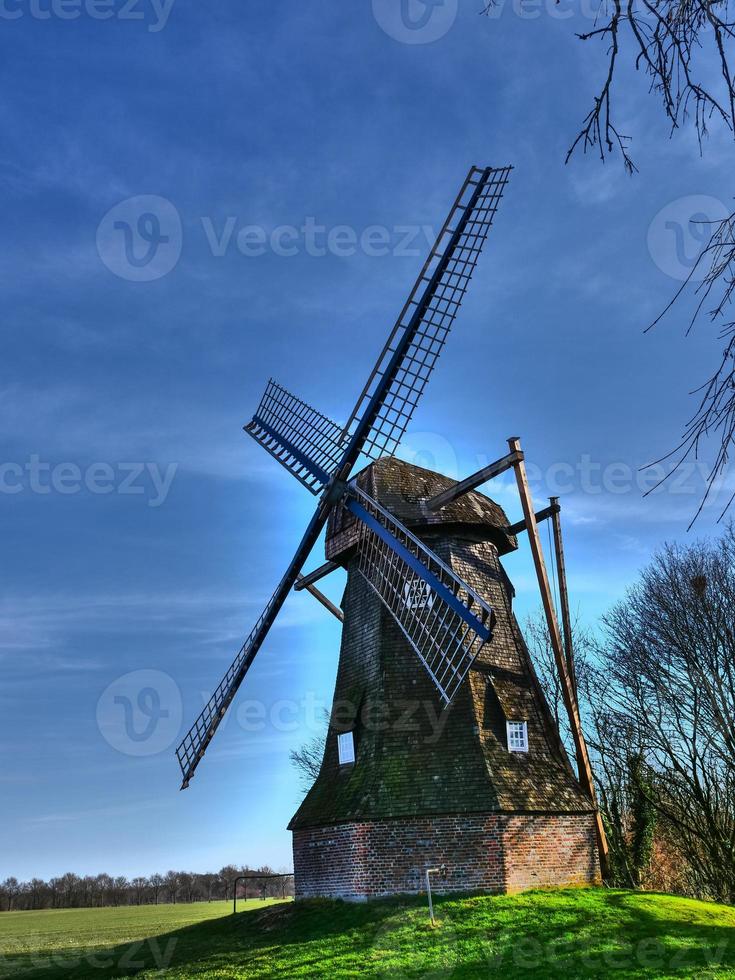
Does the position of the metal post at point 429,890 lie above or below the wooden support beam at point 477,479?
below

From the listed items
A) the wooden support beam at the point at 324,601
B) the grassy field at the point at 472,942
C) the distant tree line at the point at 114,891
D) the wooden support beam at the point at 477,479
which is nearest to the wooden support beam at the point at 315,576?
the wooden support beam at the point at 324,601

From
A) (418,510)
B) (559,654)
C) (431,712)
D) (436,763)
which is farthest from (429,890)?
(418,510)

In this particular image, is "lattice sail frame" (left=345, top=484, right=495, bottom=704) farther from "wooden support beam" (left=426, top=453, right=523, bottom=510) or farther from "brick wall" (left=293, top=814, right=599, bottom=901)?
"brick wall" (left=293, top=814, right=599, bottom=901)

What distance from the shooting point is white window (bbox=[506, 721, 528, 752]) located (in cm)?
1912

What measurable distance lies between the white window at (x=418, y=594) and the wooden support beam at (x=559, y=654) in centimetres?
256

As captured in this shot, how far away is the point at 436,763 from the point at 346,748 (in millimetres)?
2749

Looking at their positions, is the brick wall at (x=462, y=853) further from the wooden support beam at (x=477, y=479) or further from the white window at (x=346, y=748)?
the wooden support beam at (x=477, y=479)

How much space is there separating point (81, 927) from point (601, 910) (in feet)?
101

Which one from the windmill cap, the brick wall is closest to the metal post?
the brick wall

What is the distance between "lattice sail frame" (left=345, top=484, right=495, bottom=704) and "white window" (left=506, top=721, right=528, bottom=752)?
152 cm

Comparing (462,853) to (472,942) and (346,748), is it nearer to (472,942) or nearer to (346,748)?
(472,942)

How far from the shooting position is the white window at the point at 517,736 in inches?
753

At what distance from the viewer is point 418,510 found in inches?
827

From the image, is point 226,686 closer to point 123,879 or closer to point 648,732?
point 648,732
